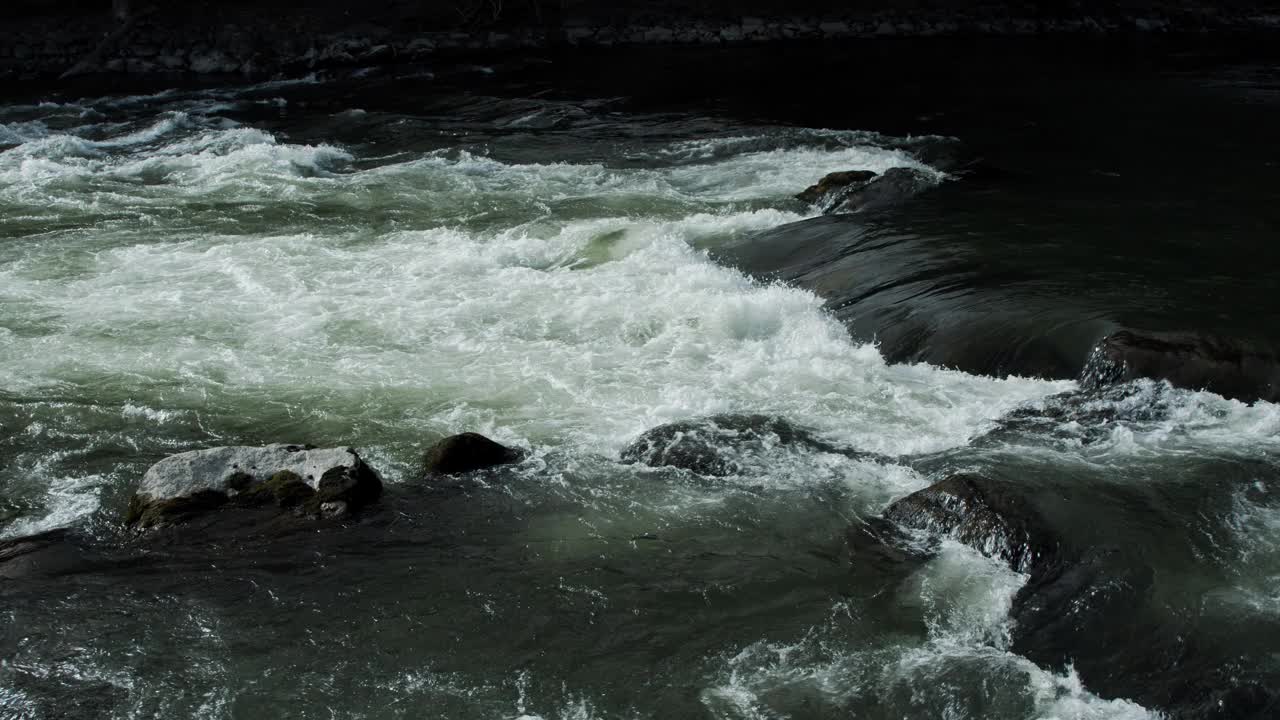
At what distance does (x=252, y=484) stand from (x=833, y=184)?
308 inches

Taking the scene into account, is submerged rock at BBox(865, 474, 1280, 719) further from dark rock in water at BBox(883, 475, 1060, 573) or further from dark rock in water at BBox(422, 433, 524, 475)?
dark rock in water at BBox(422, 433, 524, 475)

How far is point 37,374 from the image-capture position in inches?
326

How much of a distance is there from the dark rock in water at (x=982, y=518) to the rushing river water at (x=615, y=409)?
144mm

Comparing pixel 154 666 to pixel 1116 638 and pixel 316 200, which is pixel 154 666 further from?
pixel 316 200

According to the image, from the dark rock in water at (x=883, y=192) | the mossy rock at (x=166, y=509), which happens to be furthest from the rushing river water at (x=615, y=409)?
the dark rock in water at (x=883, y=192)

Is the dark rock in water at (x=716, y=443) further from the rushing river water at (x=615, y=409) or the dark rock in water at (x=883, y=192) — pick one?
the dark rock in water at (x=883, y=192)

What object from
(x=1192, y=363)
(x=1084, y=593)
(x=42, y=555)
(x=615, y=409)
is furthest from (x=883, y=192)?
(x=42, y=555)

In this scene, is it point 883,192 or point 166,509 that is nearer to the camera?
point 166,509

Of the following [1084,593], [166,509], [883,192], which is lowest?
[1084,593]

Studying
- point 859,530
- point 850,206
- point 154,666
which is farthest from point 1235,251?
point 154,666

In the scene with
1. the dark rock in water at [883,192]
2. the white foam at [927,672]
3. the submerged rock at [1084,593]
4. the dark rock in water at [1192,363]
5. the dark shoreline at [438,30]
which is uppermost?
the dark shoreline at [438,30]

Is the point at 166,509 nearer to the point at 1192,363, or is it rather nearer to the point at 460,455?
the point at 460,455

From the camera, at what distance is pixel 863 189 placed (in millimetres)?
11969

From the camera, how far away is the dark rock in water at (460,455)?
662 cm
